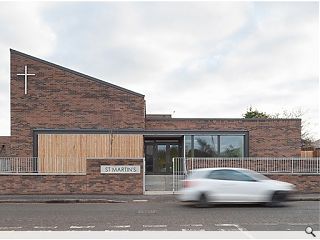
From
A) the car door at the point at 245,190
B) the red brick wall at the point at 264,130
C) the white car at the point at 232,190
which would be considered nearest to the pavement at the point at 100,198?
the white car at the point at 232,190

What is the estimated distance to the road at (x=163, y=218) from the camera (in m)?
9.12

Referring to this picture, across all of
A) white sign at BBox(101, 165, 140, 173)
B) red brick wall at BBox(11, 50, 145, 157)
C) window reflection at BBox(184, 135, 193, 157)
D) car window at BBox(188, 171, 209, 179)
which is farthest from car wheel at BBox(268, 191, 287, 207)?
red brick wall at BBox(11, 50, 145, 157)

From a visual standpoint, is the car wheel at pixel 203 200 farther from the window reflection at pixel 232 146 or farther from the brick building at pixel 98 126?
the window reflection at pixel 232 146

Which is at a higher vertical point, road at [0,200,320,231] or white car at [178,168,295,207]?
white car at [178,168,295,207]

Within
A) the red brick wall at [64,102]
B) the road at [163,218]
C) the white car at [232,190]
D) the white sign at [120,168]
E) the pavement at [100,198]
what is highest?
the red brick wall at [64,102]

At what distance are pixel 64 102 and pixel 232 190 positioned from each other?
14411 millimetres

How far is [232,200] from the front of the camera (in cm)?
1359

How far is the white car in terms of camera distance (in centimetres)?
1352

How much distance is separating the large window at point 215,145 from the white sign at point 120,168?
8.40 m

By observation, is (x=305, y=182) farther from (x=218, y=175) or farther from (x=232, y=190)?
(x=218, y=175)

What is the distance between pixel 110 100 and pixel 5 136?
16378 mm

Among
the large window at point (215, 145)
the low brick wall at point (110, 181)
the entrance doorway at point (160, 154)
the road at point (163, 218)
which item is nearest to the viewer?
the road at point (163, 218)

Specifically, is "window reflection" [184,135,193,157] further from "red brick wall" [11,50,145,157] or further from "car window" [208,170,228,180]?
"car window" [208,170,228,180]

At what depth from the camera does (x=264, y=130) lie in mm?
25703
